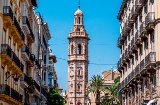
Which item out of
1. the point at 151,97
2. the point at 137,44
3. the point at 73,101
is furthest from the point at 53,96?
the point at 73,101

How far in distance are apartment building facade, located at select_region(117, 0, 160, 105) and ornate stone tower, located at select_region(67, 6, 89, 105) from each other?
247ft

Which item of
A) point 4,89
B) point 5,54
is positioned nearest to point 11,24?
point 5,54

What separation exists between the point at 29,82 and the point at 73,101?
87405mm

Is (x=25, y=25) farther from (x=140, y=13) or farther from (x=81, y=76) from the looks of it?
(x=81, y=76)

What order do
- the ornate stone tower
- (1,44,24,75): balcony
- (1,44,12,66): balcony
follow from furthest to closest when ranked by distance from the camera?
the ornate stone tower → (1,44,24,75): balcony → (1,44,12,66): balcony

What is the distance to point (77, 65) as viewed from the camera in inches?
5369

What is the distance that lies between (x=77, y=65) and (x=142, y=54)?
302 ft

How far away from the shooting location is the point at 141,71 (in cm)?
4225

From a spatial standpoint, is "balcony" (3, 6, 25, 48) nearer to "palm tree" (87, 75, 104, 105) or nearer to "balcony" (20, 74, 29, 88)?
"balcony" (20, 74, 29, 88)

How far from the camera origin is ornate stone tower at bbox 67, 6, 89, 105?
136 metres

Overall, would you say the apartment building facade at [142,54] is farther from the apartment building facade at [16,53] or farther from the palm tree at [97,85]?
the palm tree at [97,85]

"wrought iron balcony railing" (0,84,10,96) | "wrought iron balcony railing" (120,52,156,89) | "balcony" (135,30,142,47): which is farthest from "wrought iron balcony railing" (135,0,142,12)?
"wrought iron balcony railing" (0,84,10,96)

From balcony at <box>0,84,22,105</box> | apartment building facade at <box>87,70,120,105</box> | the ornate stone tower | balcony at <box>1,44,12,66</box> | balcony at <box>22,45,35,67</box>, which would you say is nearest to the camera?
balcony at <box>0,84,22,105</box>

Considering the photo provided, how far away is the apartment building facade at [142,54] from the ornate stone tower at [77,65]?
247 feet
